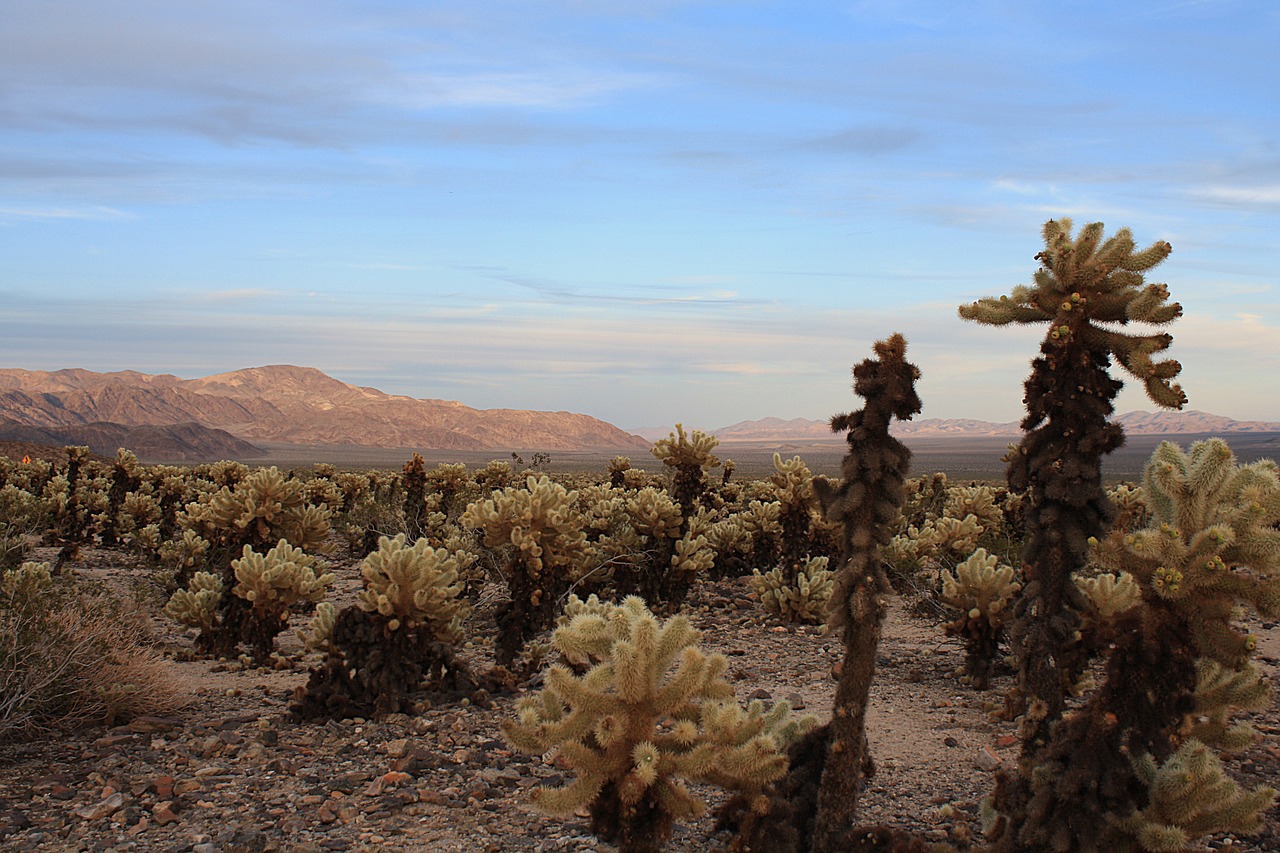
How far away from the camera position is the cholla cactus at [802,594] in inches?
370

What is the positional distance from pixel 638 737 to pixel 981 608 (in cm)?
472

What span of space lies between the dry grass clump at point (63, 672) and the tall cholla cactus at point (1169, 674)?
17.6 ft

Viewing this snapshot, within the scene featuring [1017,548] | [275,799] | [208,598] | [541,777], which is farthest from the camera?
[1017,548]

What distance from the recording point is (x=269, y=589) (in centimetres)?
790

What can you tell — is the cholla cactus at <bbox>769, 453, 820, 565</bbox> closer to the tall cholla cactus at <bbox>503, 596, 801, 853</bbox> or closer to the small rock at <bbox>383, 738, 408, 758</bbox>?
the small rock at <bbox>383, 738, 408, 758</bbox>

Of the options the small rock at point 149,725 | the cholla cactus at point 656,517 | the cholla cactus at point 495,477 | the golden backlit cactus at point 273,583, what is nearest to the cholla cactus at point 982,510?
the cholla cactus at point 656,517

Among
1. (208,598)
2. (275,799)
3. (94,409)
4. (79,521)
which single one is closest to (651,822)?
(275,799)

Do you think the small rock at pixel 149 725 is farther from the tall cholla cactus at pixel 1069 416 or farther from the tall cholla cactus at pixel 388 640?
the tall cholla cactus at pixel 1069 416

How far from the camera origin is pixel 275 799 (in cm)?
489

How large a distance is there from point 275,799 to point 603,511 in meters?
6.23

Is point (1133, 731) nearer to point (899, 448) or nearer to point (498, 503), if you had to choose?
point (899, 448)

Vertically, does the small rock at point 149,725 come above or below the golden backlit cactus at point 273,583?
below

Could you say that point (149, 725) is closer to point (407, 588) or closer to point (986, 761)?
point (407, 588)

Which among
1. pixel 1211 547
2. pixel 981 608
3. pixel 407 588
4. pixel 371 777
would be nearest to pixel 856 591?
pixel 1211 547
